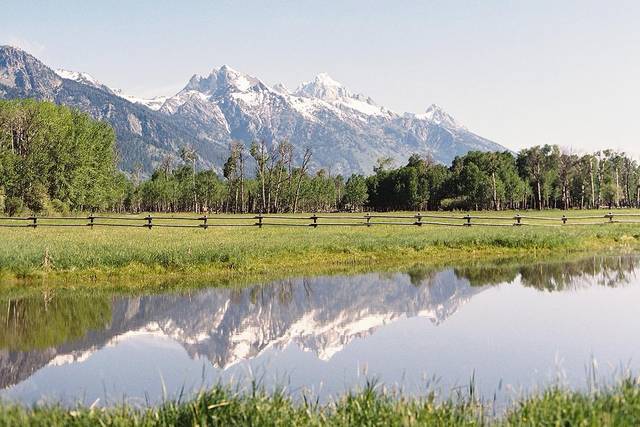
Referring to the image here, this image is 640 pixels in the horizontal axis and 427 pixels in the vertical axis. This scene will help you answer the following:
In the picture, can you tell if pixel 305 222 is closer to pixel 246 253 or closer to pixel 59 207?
pixel 246 253

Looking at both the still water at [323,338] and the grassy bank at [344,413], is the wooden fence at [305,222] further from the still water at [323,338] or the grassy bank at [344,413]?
the grassy bank at [344,413]

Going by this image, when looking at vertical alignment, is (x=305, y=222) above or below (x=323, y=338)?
above

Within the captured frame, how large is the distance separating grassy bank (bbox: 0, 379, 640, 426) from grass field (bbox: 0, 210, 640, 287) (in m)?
17.6

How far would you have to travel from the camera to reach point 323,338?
50.1 feet

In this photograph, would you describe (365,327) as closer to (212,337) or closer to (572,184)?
(212,337)

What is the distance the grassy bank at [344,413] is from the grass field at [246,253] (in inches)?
692

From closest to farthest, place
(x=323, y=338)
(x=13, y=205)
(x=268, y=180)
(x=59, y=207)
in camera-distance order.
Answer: (x=323, y=338) → (x=13, y=205) → (x=59, y=207) → (x=268, y=180)

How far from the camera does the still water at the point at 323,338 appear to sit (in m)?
11.1

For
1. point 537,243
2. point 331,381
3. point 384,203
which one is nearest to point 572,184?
point 384,203

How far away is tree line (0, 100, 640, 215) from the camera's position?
73375 millimetres

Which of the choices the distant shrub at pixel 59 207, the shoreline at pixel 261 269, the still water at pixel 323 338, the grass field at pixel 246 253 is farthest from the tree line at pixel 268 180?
the still water at pixel 323 338

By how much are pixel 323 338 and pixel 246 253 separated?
14.9 metres

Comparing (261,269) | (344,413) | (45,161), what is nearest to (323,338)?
(344,413)

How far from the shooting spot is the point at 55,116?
7738cm
